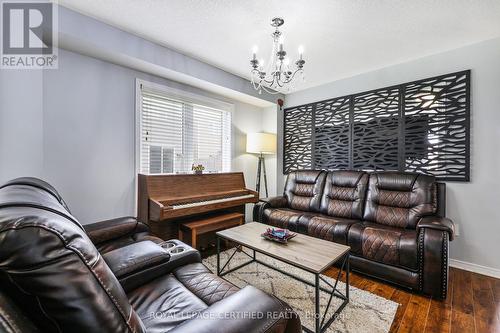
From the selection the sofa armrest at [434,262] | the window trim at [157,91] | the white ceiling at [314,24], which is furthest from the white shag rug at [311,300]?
the white ceiling at [314,24]

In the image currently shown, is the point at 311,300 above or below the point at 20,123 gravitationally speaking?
below

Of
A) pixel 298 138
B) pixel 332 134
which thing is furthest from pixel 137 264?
pixel 298 138

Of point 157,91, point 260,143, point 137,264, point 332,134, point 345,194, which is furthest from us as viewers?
point 260,143

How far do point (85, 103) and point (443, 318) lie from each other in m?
3.78

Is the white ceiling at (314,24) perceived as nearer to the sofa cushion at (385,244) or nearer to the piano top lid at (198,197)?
the piano top lid at (198,197)

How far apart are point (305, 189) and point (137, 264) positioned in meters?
2.66

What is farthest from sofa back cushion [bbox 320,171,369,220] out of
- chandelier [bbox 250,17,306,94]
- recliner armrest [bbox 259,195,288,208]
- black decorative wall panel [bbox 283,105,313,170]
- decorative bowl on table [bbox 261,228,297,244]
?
chandelier [bbox 250,17,306,94]

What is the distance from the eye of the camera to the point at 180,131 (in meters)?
3.26

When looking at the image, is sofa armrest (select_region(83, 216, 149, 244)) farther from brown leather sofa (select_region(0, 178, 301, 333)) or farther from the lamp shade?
the lamp shade

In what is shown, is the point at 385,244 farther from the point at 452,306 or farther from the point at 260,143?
the point at 260,143

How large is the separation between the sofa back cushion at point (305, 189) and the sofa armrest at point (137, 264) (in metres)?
2.35

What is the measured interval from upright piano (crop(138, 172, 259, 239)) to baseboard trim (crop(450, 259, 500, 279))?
255 centimetres

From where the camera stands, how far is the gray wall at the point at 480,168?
7.95 feet

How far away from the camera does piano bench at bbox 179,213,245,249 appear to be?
2610 millimetres
